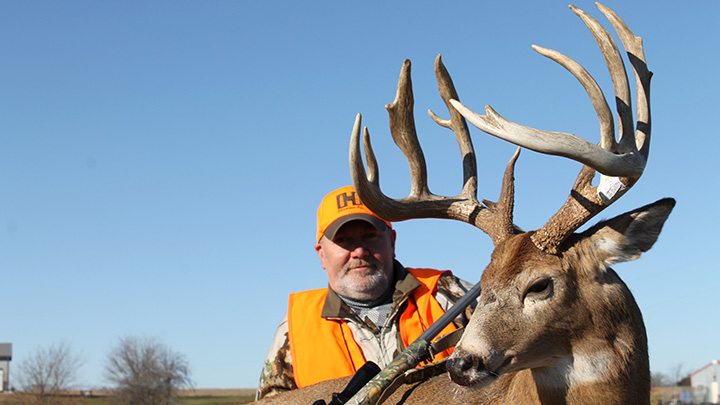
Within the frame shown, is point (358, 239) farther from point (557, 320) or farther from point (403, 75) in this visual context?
point (557, 320)

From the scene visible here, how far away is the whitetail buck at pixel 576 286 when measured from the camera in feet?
14.5

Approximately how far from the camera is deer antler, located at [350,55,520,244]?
531 cm

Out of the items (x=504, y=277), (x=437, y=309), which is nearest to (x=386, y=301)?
Answer: (x=437, y=309)

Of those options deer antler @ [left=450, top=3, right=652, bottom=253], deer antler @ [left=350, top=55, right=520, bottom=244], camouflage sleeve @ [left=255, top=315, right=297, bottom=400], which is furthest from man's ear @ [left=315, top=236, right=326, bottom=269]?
deer antler @ [left=450, top=3, right=652, bottom=253]

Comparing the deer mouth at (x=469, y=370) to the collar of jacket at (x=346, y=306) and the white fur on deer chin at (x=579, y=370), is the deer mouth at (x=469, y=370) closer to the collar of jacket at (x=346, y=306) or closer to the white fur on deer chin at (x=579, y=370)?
the white fur on deer chin at (x=579, y=370)

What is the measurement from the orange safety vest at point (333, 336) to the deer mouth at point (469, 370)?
200cm

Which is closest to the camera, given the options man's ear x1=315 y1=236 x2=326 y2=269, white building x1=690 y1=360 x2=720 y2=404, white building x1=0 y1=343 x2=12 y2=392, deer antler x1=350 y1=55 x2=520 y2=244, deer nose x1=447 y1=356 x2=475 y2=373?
deer nose x1=447 y1=356 x2=475 y2=373

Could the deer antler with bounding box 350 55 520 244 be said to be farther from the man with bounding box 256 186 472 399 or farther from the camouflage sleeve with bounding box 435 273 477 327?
the camouflage sleeve with bounding box 435 273 477 327

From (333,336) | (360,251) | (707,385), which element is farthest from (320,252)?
(707,385)

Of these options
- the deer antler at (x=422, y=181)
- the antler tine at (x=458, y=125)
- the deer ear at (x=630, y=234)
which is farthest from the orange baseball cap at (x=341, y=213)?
the deer ear at (x=630, y=234)

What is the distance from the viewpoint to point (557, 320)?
450cm

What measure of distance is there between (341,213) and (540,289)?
110 inches

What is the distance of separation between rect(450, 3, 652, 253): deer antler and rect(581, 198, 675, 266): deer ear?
0.47ft

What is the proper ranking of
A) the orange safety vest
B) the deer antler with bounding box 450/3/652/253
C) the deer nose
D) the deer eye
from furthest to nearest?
the orange safety vest → the deer eye → the deer antler with bounding box 450/3/652/253 → the deer nose
